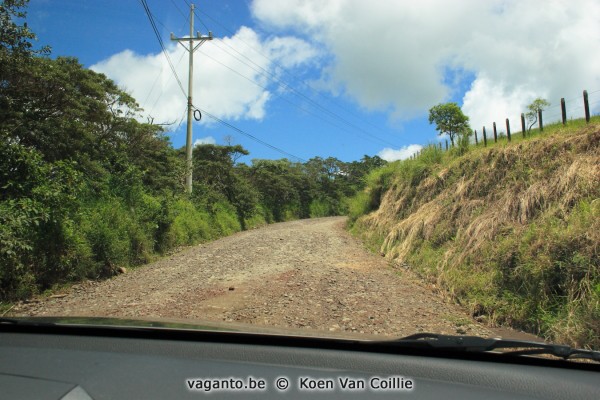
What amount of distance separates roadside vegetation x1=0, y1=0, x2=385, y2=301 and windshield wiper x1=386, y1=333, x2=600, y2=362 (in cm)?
765

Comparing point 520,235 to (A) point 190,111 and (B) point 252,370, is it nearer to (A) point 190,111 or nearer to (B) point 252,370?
(B) point 252,370

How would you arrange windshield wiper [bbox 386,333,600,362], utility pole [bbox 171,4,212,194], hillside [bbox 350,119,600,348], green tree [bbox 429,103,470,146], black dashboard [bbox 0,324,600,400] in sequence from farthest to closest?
green tree [bbox 429,103,470,146]
utility pole [bbox 171,4,212,194]
hillside [bbox 350,119,600,348]
windshield wiper [bbox 386,333,600,362]
black dashboard [bbox 0,324,600,400]

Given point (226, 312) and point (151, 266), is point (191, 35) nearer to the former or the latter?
point (151, 266)

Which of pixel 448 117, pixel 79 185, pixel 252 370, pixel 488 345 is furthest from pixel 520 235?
pixel 448 117

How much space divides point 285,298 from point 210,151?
28.9m

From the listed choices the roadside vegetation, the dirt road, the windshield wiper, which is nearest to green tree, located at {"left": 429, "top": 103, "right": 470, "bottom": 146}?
the roadside vegetation

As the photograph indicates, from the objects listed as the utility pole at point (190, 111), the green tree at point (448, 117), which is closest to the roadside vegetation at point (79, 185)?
the utility pole at point (190, 111)

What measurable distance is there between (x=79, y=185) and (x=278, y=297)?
5.63m

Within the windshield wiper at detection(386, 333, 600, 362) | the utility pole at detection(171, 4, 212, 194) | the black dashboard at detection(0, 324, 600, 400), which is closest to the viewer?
the black dashboard at detection(0, 324, 600, 400)

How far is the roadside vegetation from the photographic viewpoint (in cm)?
899

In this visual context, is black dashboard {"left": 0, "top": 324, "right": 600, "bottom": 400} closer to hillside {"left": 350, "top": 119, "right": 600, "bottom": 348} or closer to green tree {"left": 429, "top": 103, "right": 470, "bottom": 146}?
hillside {"left": 350, "top": 119, "right": 600, "bottom": 348}

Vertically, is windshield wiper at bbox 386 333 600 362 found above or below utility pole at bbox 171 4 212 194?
below

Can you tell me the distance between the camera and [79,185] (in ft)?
33.5

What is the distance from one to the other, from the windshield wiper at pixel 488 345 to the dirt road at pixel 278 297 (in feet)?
9.12
